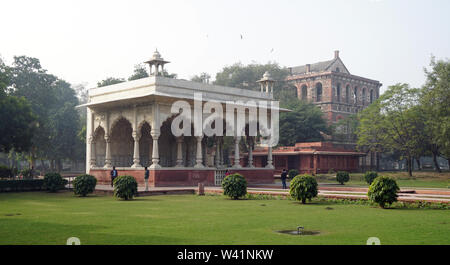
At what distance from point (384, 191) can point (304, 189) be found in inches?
116

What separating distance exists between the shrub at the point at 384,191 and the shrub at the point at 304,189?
2.38 m

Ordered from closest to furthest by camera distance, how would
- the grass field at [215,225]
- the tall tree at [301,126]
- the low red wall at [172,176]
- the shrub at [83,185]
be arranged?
the grass field at [215,225]
the shrub at [83,185]
the low red wall at [172,176]
the tall tree at [301,126]

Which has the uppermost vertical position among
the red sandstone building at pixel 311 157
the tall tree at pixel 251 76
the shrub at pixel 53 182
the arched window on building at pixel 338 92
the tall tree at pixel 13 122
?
the tall tree at pixel 251 76

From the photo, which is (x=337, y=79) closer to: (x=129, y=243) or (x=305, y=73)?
(x=305, y=73)

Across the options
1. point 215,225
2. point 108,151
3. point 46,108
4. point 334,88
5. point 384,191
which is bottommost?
point 215,225

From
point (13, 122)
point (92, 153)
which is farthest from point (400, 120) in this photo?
Answer: point (13, 122)

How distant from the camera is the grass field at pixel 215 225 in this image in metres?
8.55

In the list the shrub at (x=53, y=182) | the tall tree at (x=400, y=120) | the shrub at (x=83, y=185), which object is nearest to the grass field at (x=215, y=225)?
the shrub at (x=83, y=185)

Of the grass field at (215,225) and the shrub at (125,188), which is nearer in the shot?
the grass field at (215,225)

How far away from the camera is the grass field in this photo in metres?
8.55

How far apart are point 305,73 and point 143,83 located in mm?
45940

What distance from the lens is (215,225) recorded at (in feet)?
34.6

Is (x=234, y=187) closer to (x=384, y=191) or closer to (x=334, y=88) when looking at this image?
(x=384, y=191)

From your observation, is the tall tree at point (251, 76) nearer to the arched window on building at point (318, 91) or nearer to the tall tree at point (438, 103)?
the arched window on building at point (318, 91)
